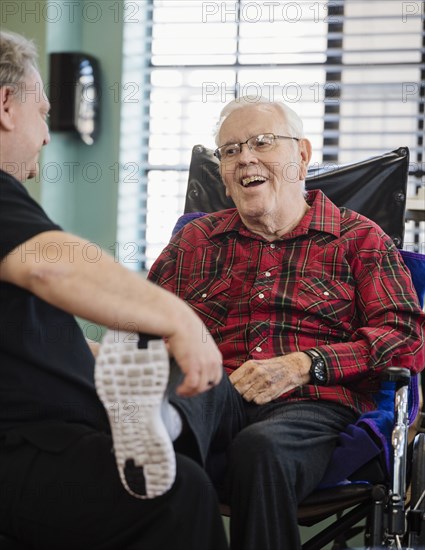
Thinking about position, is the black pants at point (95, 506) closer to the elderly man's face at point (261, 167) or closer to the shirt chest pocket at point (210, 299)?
the shirt chest pocket at point (210, 299)

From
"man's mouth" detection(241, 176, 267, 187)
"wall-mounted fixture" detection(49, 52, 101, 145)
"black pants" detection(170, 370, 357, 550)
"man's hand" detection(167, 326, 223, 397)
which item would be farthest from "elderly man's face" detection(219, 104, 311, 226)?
"wall-mounted fixture" detection(49, 52, 101, 145)

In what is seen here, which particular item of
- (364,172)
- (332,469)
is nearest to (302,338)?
(332,469)

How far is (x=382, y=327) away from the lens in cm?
188

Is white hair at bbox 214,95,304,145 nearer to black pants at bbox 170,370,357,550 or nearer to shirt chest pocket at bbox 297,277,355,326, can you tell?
shirt chest pocket at bbox 297,277,355,326

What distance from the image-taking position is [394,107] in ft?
12.4

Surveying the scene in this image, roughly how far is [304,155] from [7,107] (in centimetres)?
102

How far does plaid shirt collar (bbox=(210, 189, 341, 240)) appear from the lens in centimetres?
205

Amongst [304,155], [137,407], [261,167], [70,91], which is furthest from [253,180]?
[70,91]

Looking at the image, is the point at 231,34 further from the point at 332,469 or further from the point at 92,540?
Answer: the point at 92,540

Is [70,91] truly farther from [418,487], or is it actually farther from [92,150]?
[418,487]

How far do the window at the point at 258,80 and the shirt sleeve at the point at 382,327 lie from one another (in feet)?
5.71

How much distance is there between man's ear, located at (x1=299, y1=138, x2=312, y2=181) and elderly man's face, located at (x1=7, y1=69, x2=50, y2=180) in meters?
0.90

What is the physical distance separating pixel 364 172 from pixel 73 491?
147 cm

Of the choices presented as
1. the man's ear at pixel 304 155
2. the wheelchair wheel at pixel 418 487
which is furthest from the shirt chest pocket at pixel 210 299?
the wheelchair wheel at pixel 418 487
